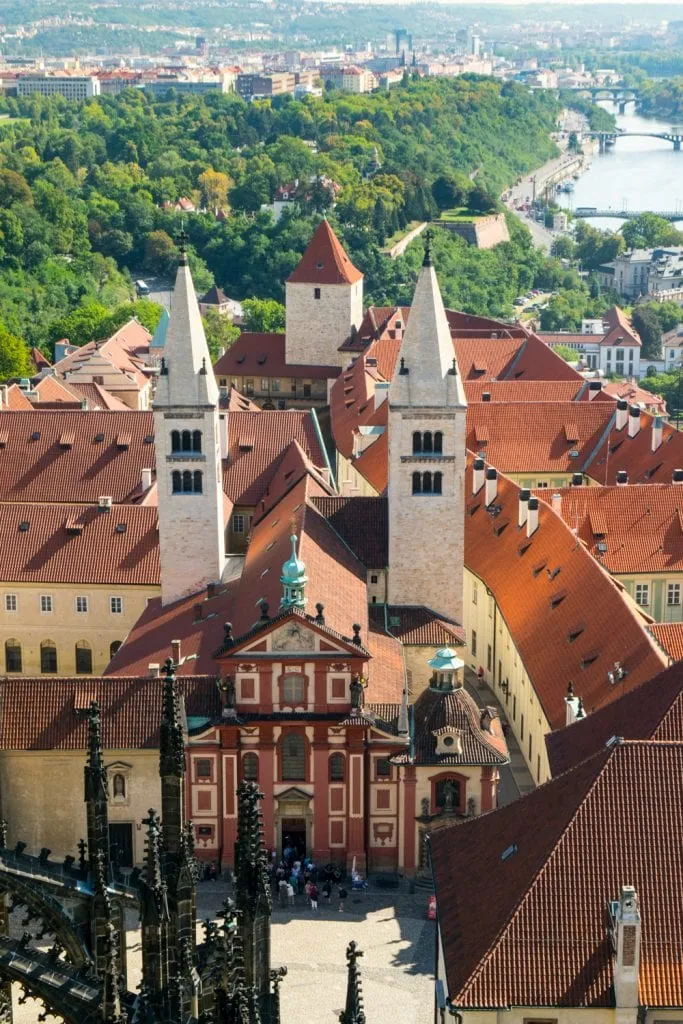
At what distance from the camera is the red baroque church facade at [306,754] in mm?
60562

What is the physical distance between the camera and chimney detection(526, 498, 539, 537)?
75688 mm

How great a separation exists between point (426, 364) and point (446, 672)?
1260 cm

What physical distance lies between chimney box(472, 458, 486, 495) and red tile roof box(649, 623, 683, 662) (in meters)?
21.6

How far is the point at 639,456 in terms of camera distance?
9406 centimetres

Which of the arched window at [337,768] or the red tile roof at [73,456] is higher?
the red tile roof at [73,456]

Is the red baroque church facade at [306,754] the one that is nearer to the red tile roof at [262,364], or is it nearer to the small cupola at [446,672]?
the small cupola at [446,672]

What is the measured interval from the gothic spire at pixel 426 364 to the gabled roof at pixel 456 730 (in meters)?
12.0

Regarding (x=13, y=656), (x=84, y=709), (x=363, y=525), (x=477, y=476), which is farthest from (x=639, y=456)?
(x=84, y=709)

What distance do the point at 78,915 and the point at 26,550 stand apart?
126 ft

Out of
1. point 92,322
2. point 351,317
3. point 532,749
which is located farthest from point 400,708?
Result: point 92,322

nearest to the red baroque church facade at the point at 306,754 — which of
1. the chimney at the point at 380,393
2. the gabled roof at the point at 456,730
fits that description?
the gabled roof at the point at 456,730

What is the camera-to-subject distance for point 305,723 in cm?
6100

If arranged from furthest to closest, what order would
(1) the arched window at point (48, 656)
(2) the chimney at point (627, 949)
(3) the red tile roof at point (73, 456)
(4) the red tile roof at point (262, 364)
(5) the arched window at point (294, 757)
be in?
(4) the red tile roof at point (262, 364)
(3) the red tile roof at point (73, 456)
(1) the arched window at point (48, 656)
(5) the arched window at point (294, 757)
(2) the chimney at point (627, 949)

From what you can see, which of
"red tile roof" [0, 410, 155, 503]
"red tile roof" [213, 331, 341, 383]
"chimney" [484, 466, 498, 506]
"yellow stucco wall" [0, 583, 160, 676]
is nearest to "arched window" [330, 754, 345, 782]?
"yellow stucco wall" [0, 583, 160, 676]
